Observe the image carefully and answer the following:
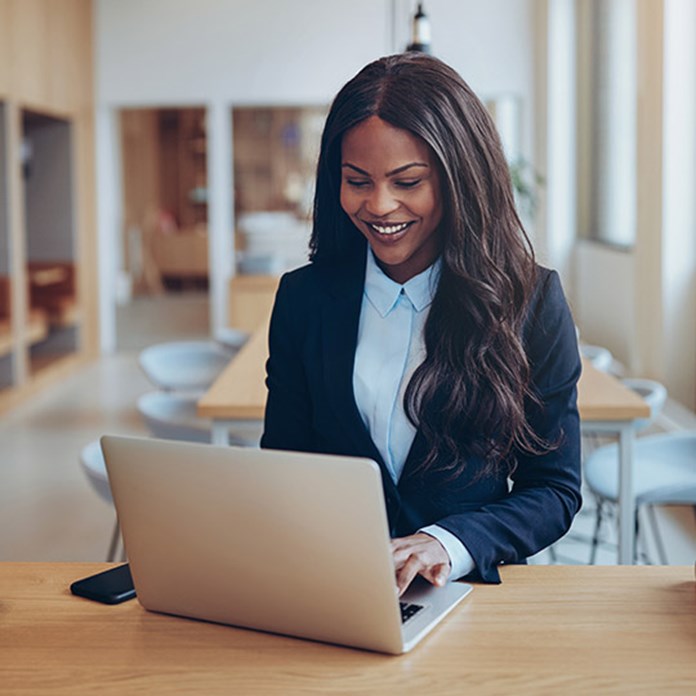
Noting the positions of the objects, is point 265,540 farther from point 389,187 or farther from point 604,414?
point 604,414

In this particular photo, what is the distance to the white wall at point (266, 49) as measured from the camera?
1070 cm

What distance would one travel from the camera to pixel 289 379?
1945 mm

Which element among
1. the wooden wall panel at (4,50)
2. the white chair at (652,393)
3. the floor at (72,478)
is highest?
the wooden wall panel at (4,50)

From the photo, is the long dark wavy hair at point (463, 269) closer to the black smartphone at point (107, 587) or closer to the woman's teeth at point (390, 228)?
the woman's teeth at point (390, 228)

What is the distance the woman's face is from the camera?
66.7 inches

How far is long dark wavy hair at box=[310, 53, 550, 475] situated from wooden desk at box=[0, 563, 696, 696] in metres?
0.25

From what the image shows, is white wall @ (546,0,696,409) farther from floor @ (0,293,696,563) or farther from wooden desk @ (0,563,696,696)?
wooden desk @ (0,563,696,696)

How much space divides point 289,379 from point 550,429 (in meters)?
0.44

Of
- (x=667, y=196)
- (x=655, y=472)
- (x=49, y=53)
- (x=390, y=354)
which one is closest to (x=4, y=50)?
(x=49, y=53)

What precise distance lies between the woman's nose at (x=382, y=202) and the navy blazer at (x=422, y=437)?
0.76ft

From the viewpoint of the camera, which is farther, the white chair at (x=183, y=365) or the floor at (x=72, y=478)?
the white chair at (x=183, y=365)

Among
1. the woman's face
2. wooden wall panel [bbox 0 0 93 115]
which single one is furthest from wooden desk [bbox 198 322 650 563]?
wooden wall panel [bbox 0 0 93 115]

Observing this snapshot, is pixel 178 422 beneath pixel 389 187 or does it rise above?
beneath

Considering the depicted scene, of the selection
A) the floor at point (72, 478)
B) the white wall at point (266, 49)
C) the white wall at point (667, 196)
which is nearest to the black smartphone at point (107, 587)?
the floor at point (72, 478)
